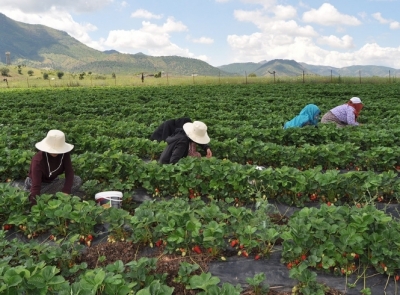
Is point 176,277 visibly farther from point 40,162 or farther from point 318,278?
point 40,162

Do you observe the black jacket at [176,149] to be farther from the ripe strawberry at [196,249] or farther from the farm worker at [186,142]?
the ripe strawberry at [196,249]

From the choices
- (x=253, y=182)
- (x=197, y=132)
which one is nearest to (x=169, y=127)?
(x=197, y=132)

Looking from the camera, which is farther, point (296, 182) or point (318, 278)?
point (296, 182)

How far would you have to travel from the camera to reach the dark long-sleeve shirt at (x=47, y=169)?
4957 millimetres

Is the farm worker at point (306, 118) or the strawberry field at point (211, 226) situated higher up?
the farm worker at point (306, 118)

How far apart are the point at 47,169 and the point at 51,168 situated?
6 centimetres

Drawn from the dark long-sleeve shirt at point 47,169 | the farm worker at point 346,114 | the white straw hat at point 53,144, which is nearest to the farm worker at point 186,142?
the dark long-sleeve shirt at point 47,169

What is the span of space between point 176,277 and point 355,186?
10.0ft

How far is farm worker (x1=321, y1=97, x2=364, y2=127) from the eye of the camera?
9.80 metres

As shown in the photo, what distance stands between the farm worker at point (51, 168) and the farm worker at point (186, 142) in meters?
1.51

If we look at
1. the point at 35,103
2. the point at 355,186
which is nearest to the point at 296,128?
the point at 355,186

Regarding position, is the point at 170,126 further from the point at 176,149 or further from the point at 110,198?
the point at 110,198

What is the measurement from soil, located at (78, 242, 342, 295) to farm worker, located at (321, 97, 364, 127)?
7206 millimetres

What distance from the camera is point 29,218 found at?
4383mm
